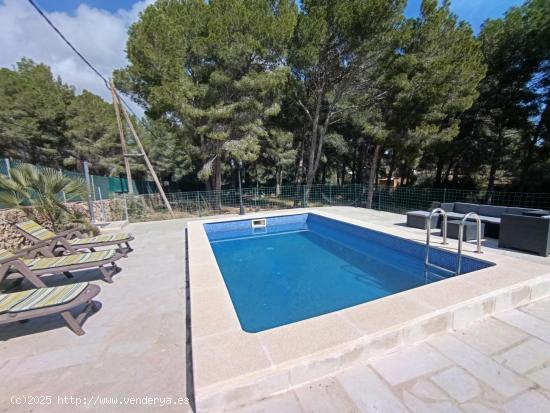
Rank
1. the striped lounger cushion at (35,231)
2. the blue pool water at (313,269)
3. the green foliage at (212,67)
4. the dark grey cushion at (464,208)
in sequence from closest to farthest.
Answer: the blue pool water at (313,269) < the striped lounger cushion at (35,231) < the dark grey cushion at (464,208) < the green foliage at (212,67)

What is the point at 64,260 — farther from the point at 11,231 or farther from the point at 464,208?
the point at 464,208

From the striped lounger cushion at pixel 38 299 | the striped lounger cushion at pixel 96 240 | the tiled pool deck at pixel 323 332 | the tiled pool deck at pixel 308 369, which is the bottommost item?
the tiled pool deck at pixel 308 369

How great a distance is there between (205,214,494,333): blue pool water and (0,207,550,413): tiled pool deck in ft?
3.51

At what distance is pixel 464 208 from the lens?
19.4 ft

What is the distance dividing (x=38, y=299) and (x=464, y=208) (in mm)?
7783

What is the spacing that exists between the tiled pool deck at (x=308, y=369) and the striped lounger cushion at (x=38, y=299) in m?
0.39

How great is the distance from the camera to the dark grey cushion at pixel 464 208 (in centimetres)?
575

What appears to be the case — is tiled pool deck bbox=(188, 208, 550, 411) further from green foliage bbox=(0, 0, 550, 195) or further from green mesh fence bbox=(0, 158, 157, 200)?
green foliage bbox=(0, 0, 550, 195)

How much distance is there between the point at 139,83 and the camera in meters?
9.64

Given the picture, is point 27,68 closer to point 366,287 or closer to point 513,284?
point 366,287

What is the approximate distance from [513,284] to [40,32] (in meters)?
8.76

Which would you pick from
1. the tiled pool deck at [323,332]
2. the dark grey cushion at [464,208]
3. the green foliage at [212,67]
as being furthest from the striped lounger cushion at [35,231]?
the dark grey cushion at [464,208]

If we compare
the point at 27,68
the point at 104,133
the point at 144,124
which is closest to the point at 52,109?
the point at 104,133

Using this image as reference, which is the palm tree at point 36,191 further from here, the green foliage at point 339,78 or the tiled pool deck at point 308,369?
the green foliage at point 339,78
